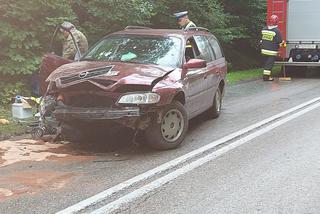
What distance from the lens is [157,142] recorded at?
697 cm

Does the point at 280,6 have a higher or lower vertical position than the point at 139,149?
higher

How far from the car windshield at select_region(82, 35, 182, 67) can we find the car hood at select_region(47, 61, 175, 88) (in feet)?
0.94

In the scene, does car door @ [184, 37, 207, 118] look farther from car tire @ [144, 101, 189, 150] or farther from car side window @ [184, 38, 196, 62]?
car tire @ [144, 101, 189, 150]

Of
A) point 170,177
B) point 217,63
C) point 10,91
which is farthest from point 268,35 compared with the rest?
point 170,177

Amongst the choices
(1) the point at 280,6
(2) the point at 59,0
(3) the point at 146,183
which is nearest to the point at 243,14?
(1) the point at 280,6

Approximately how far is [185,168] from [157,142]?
94cm

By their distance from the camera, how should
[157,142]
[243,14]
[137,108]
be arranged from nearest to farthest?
[137,108] < [157,142] < [243,14]

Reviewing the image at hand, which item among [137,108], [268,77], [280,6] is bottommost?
[268,77]

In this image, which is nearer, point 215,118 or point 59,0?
point 215,118

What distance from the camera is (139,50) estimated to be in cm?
799

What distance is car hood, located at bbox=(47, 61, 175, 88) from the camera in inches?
264

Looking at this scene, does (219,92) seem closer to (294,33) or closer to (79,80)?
(79,80)

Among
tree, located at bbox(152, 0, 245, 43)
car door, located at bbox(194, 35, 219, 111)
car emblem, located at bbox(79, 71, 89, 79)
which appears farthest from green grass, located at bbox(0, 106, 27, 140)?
tree, located at bbox(152, 0, 245, 43)

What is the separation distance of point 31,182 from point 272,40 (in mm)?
13078
